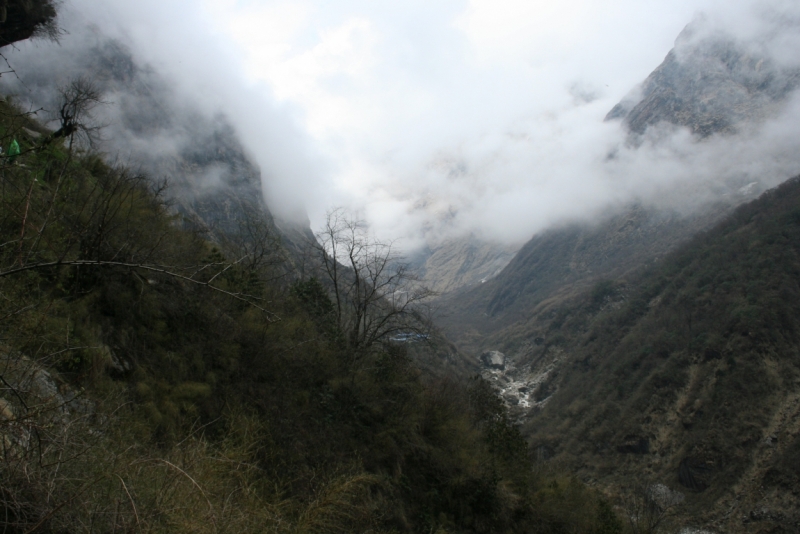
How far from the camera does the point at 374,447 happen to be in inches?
559

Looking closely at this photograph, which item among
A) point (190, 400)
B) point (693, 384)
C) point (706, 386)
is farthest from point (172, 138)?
point (706, 386)

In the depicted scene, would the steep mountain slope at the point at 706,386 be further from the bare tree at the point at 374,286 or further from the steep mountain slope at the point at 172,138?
the steep mountain slope at the point at 172,138

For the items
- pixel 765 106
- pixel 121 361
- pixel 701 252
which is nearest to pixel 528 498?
pixel 121 361

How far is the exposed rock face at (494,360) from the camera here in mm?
135500

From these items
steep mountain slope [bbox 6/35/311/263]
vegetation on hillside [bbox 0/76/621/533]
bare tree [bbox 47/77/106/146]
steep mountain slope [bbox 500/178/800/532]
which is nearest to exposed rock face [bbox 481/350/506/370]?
steep mountain slope [bbox 500/178/800/532]

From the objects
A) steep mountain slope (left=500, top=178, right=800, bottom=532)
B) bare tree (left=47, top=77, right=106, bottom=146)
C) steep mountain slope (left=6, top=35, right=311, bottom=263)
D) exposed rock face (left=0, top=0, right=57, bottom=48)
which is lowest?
steep mountain slope (left=500, top=178, right=800, bottom=532)

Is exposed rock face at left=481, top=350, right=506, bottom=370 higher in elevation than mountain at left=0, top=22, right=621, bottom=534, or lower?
lower

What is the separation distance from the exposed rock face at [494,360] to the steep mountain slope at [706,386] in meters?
20.1

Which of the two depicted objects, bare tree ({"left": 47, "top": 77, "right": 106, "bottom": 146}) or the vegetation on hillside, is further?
bare tree ({"left": 47, "top": 77, "right": 106, "bottom": 146})

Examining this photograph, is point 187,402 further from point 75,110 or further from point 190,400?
point 75,110

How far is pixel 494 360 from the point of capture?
138000 mm

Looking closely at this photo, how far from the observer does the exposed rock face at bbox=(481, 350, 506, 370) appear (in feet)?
445

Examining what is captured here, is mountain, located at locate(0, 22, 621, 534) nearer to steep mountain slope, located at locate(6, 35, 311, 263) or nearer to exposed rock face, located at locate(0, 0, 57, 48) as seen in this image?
exposed rock face, located at locate(0, 0, 57, 48)

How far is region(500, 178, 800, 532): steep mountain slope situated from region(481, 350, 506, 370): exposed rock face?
20.1 metres
